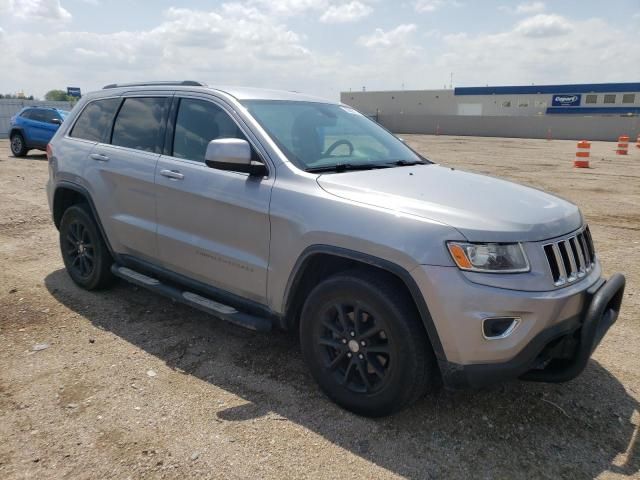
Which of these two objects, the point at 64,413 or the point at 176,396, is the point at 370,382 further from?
the point at 64,413

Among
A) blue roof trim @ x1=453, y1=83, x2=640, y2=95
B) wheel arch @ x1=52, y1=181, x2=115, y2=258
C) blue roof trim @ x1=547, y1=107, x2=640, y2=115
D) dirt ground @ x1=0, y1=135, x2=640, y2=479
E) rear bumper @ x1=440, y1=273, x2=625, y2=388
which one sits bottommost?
dirt ground @ x1=0, y1=135, x2=640, y2=479

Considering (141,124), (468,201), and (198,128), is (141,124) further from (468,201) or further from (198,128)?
(468,201)

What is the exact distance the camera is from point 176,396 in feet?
10.7

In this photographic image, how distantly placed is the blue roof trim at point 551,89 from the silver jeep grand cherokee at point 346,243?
56320mm

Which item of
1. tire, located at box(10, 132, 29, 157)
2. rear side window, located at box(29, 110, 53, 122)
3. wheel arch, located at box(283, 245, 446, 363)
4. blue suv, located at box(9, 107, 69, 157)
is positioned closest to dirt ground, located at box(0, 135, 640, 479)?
wheel arch, located at box(283, 245, 446, 363)

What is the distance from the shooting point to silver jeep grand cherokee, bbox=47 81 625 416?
8.50 ft

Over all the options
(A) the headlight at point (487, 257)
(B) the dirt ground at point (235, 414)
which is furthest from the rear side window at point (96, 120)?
(A) the headlight at point (487, 257)

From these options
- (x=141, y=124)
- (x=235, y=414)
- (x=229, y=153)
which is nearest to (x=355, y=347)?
(x=235, y=414)

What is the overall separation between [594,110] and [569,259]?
191ft

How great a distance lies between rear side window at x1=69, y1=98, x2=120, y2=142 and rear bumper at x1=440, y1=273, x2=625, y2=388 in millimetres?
3586

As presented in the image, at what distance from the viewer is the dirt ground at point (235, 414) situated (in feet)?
8.77

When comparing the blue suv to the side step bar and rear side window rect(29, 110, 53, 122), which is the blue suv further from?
the side step bar

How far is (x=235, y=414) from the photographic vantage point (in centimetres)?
308

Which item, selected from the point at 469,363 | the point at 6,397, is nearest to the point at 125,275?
the point at 6,397
